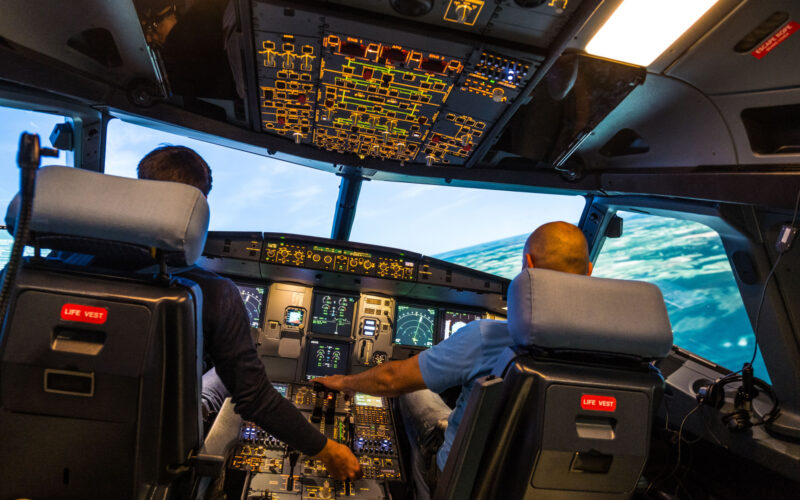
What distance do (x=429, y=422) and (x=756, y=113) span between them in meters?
1.86

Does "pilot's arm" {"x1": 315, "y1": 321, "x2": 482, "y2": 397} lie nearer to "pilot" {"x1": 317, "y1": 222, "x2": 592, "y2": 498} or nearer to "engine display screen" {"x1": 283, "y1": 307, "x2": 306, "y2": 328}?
"pilot" {"x1": 317, "y1": 222, "x2": 592, "y2": 498}

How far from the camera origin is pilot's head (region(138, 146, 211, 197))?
1.43 metres

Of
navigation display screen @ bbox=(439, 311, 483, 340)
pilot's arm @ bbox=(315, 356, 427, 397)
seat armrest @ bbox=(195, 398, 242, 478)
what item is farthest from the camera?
navigation display screen @ bbox=(439, 311, 483, 340)

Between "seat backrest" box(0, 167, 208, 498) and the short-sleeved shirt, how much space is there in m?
0.79

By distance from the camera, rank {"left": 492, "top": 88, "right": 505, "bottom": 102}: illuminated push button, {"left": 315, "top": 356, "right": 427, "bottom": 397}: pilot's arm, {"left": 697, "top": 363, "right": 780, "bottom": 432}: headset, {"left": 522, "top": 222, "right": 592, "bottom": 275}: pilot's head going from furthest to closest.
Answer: {"left": 492, "top": 88, "right": 505, "bottom": 102}: illuminated push button < {"left": 697, "top": 363, "right": 780, "bottom": 432}: headset < {"left": 315, "top": 356, "right": 427, "bottom": 397}: pilot's arm < {"left": 522, "top": 222, "right": 592, "bottom": 275}: pilot's head

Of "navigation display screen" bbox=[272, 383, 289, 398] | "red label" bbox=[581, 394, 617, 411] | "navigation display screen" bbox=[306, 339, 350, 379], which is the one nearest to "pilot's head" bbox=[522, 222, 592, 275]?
"red label" bbox=[581, 394, 617, 411]

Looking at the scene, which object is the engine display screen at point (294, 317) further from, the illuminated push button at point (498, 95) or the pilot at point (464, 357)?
the illuminated push button at point (498, 95)

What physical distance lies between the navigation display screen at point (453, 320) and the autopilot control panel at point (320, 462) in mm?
854

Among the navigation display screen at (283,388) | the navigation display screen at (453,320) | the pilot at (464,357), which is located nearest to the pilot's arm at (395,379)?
the pilot at (464,357)

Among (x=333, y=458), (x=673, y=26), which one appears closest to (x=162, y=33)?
(x=333, y=458)

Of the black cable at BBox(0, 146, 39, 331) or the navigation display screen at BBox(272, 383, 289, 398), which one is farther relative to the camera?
the navigation display screen at BBox(272, 383, 289, 398)

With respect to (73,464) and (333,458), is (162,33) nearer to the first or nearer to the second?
(73,464)

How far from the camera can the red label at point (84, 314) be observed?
102 centimetres

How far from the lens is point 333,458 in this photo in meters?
1.61
